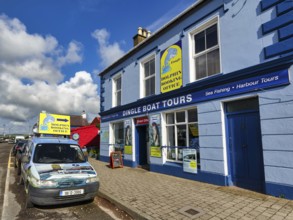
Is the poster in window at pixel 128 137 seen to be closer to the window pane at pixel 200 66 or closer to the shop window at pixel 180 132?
the shop window at pixel 180 132

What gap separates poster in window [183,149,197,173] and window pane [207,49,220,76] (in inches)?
121

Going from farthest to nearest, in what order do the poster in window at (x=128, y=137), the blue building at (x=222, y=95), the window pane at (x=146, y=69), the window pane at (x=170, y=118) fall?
the poster in window at (x=128, y=137)
the window pane at (x=146, y=69)
the window pane at (x=170, y=118)
the blue building at (x=222, y=95)

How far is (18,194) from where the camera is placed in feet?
22.7

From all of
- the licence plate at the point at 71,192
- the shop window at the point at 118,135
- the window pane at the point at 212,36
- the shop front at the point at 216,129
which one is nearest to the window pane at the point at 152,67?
the shop front at the point at 216,129

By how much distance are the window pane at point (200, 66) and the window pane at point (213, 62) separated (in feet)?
0.73

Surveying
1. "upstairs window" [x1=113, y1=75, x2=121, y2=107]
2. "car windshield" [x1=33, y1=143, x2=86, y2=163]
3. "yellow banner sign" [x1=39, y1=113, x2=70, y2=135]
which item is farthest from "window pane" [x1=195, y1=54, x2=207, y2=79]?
"yellow banner sign" [x1=39, y1=113, x2=70, y2=135]

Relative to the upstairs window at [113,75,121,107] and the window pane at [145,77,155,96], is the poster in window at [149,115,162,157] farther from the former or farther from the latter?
the upstairs window at [113,75,121,107]

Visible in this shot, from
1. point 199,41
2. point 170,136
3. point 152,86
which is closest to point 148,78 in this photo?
point 152,86

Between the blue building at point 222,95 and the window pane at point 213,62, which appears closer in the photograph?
the blue building at point 222,95

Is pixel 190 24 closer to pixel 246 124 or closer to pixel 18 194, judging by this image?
pixel 246 124

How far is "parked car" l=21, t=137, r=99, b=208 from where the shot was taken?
17.0 feet

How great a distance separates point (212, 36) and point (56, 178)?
23.4 feet

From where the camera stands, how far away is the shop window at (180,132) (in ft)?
28.3

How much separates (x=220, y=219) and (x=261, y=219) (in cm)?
81
